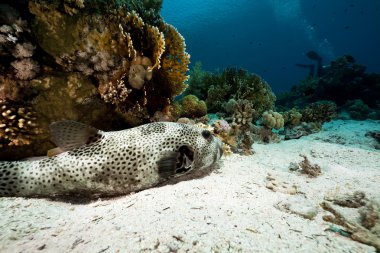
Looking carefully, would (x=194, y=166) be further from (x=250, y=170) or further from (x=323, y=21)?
(x=323, y=21)

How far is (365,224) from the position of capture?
7.57ft

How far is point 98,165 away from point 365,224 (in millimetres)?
3424

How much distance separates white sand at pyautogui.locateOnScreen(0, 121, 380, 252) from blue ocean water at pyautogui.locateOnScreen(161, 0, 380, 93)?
82.1 meters

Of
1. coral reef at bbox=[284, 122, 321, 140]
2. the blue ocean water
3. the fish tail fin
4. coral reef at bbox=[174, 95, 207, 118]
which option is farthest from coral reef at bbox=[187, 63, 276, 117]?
the blue ocean water

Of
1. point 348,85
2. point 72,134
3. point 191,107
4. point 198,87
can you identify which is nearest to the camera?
point 72,134

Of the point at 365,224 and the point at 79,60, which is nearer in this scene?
the point at 365,224

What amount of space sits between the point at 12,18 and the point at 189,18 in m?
111

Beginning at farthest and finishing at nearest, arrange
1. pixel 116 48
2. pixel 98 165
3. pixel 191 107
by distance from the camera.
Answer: pixel 191 107
pixel 116 48
pixel 98 165

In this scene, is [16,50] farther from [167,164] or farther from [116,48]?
[167,164]

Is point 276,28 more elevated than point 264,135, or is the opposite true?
point 276,28

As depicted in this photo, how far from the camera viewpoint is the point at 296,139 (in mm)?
7441

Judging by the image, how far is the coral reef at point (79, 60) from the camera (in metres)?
3.64

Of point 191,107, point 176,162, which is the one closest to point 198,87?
point 191,107

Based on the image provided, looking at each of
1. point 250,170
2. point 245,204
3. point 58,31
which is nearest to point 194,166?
point 245,204
